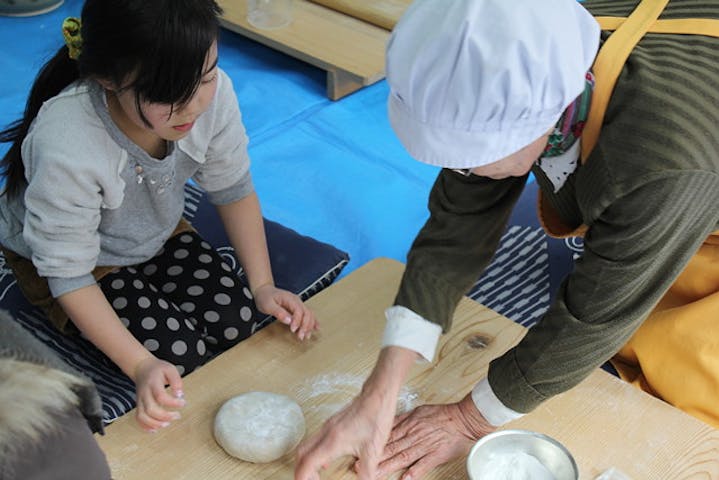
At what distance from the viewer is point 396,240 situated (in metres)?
2.05

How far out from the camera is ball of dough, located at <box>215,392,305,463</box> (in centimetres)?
103

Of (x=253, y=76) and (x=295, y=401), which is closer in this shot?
(x=295, y=401)

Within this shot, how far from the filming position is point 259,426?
1.04m

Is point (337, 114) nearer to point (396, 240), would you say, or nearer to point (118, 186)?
point (396, 240)

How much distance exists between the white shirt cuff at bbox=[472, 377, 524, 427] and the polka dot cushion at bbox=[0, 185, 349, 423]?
1.98 ft

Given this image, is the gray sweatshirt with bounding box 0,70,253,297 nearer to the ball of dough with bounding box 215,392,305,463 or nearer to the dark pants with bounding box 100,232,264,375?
the dark pants with bounding box 100,232,264,375

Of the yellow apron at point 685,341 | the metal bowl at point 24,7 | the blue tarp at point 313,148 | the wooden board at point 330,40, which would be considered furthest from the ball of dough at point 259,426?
the metal bowl at point 24,7

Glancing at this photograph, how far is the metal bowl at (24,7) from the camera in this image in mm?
2894

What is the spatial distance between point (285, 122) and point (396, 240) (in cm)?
65

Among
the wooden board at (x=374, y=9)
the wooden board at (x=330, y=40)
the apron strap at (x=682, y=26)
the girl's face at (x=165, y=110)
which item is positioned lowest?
the wooden board at (x=330, y=40)

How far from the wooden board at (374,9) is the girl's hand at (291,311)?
162 cm

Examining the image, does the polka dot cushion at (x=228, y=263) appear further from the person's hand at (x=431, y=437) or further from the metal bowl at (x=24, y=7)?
the metal bowl at (x=24, y=7)

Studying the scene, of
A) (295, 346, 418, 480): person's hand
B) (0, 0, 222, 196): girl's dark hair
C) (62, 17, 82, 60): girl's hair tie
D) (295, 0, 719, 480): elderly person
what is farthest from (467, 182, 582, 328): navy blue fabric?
(62, 17, 82, 60): girl's hair tie

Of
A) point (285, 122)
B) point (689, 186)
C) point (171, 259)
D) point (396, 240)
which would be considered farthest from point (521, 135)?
point (285, 122)
